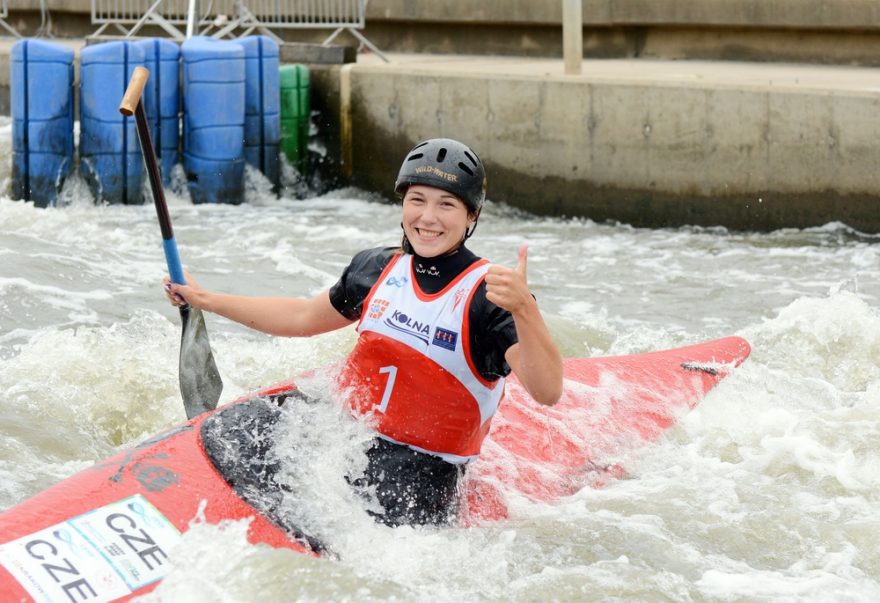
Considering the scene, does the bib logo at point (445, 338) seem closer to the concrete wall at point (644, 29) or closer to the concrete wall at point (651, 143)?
the concrete wall at point (651, 143)

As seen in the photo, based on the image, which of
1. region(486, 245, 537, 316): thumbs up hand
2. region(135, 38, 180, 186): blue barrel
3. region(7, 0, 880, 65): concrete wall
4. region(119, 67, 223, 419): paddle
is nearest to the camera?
region(486, 245, 537, 316): thumbs up hand

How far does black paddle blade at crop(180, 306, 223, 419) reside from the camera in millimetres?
4129

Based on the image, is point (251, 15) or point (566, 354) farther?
point (251, 15)

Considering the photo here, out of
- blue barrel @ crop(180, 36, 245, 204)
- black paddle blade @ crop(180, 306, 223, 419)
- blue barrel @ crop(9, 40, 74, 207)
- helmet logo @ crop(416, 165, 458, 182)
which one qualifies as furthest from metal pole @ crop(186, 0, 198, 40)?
helmet logo @ crop(416, 165, 458, 182)

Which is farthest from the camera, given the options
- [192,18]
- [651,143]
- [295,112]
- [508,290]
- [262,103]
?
[192,18]

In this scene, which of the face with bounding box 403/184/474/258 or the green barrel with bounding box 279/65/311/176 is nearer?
the face with bounding box 403/184/474/258

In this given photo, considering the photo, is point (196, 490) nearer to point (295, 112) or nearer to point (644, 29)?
point (295, 112)

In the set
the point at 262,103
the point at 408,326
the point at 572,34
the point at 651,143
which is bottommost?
the point at 408,326

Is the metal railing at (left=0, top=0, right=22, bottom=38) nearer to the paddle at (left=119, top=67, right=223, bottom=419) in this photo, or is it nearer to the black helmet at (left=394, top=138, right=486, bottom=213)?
the paddle at (left=119, top=67, right=223, bottom=419)

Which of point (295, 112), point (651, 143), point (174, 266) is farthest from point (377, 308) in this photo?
point (295, 112)

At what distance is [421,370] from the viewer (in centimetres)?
315

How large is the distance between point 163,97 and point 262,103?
0.71 metres

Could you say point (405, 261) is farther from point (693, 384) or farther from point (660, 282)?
point (660, 282)

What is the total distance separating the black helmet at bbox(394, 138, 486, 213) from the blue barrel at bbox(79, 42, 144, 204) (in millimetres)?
6132
